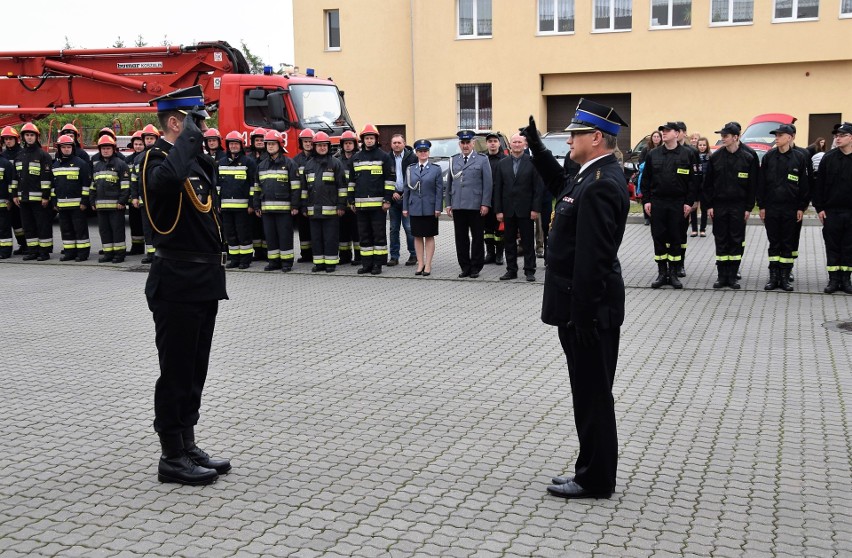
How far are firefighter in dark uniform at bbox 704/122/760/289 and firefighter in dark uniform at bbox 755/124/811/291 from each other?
189 mm

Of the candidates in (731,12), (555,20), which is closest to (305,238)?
(555,20)

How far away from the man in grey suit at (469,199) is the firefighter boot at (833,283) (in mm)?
4590

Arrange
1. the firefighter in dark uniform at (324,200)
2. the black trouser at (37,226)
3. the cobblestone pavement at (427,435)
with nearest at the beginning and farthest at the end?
the cobblestone pavement at (427,435)
the firefighter in dark uniform at (324,200)
the black trouser at (37,226)

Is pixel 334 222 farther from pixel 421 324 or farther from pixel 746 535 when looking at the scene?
pixel 746 535

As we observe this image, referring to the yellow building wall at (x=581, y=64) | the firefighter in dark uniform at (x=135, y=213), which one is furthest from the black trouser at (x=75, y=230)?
the yellow building wall at (x=581, y=64)

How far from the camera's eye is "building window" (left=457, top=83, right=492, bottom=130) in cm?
3591

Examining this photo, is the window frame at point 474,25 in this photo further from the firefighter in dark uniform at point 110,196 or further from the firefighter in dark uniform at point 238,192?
the firefighter in dark uniform at point 238,192

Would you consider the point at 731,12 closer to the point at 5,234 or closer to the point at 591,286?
the point at 5,234

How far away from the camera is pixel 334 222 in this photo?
14617 mm

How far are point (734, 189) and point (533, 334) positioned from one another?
A: 14.1 ft

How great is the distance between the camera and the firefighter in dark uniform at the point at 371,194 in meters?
14.3

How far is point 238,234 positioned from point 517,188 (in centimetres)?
472

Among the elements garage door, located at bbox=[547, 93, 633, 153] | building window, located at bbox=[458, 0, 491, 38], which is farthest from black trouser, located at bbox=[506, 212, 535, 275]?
building window, located at bbox=[458, 0, 491, 38]

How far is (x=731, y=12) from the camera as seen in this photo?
33.0 m
